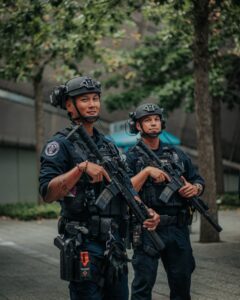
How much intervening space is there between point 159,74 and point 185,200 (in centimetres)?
1535

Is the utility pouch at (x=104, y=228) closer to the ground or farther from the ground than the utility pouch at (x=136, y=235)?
farther from the ground

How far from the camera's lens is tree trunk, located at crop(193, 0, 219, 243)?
11461 mm

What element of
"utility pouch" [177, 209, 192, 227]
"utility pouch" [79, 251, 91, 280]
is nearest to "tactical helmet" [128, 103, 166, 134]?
"utility pouch" [177, 209, 192, 227]

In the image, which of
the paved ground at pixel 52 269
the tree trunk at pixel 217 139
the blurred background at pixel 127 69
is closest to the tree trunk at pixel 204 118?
the blurred background at pixel 127 69

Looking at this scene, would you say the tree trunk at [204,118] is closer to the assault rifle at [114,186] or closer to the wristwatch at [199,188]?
the wristwatch at [199,188]

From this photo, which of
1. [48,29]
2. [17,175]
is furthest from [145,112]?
[17,175]

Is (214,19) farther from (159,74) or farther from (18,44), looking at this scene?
(159,74)

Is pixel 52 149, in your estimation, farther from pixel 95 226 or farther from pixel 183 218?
pixel 183 218

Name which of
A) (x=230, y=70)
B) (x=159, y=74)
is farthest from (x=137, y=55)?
(x=230, y=70)

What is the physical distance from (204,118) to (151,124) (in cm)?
598

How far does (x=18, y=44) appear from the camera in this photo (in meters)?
16.3

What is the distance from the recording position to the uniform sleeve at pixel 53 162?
4.25 meters

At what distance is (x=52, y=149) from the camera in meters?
4.32

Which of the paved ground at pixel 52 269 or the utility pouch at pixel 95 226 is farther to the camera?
the paved ground at pixel 52 269
